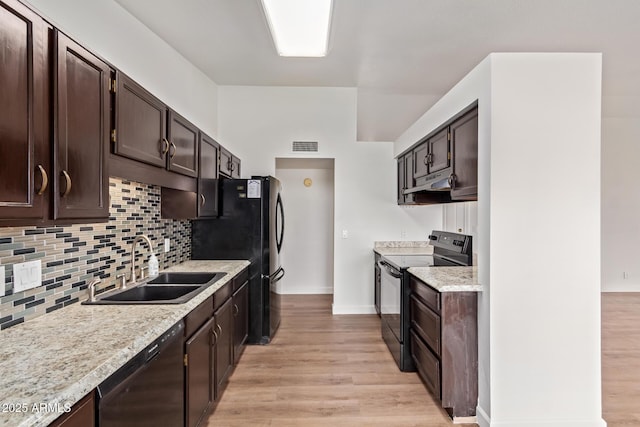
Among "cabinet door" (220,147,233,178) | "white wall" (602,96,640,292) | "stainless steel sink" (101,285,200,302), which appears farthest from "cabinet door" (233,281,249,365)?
"white wall" (602,96,640,292)

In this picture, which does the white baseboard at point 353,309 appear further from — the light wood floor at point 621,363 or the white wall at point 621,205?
the white wall at point 621,205

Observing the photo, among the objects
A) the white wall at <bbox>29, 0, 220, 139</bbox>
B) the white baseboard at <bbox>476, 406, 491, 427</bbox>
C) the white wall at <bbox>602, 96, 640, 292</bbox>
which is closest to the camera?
the white wall at <bbox>29, 0, 220, 139</bbox>

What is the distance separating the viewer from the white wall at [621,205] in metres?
5.02

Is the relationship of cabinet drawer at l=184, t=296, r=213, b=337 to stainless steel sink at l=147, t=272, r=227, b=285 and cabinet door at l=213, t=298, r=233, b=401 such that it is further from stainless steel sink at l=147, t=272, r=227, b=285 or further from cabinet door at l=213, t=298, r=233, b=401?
stainless steel sink at l=147, t=272, r=227, b=285

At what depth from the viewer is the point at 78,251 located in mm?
1650

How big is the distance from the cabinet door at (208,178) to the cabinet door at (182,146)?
0.14 m

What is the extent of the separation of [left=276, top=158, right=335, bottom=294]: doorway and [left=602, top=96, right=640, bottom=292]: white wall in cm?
455

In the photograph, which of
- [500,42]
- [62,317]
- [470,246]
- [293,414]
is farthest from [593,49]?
[62,317]

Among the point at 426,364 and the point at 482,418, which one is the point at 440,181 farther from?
the point at 482,418

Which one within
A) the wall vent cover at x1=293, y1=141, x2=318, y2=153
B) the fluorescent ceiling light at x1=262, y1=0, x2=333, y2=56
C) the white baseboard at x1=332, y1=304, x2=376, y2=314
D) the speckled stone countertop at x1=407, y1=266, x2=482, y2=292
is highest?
the fluorescent ceiling light at x1=262, y1=0, x2=333, y2=56

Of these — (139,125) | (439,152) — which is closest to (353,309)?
(439,152)

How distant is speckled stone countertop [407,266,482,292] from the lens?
2.00 m

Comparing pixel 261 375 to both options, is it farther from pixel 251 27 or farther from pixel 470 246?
pixel 251 27

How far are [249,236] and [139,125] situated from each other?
1663 millimetres
